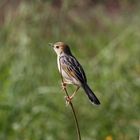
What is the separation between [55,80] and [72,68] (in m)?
4.28

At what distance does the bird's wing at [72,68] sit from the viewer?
217 inches

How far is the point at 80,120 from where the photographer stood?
8.70m

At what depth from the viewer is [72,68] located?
5.60 meters

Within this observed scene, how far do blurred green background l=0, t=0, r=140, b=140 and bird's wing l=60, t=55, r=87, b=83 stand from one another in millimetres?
2690

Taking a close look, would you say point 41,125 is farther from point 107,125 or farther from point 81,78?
point 81,78

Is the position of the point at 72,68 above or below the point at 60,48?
below

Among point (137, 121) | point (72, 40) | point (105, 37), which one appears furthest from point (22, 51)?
point (105, 37)

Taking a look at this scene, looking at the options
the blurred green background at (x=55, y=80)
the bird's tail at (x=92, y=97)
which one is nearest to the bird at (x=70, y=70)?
the bird's tail at (x=92, y=97)

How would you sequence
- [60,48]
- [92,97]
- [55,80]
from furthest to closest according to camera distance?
[55,80]
[60,48]
[92,97]

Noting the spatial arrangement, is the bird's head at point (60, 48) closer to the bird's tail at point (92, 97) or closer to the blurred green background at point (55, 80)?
the bird's tail at point (92, 97)

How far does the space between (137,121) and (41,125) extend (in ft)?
3.82

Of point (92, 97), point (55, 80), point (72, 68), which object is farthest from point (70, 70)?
point (55, 80)

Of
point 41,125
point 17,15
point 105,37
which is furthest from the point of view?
point 105,37

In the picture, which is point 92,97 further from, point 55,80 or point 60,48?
point 55,80
